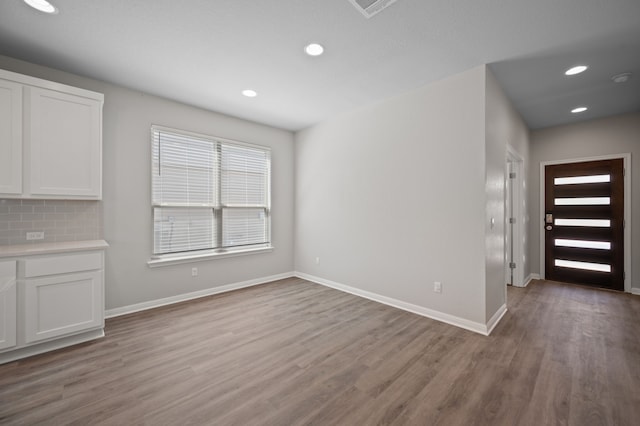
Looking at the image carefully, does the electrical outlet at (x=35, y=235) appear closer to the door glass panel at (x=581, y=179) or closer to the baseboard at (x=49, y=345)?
the baseboard at (x=49, y=345)

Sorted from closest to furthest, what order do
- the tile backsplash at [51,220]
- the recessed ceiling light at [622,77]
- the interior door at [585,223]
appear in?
the tile backsplash at [51,220]
the recessed ceiling light at [622,77]
the interior door at [585,223]

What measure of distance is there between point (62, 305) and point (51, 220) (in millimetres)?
1011

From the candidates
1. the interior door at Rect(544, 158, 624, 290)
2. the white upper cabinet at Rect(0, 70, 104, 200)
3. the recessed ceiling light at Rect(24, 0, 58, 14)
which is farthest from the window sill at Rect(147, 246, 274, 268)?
the interior door at Rect(544, 158, 624, 290)

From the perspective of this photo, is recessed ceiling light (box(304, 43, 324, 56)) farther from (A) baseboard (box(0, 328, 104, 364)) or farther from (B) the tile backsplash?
(A) baseboard (box(0, 328, 104, 364))

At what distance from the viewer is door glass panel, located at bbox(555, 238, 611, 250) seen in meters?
4.32

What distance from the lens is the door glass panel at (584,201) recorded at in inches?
171

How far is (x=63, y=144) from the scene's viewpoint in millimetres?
2615

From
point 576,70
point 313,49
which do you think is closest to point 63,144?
point 313,49

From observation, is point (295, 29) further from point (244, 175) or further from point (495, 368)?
point (495, 368)

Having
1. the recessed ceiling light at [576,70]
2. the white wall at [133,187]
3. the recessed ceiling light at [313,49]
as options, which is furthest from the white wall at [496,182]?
the white wall at [133,187]

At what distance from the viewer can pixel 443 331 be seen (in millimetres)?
2828

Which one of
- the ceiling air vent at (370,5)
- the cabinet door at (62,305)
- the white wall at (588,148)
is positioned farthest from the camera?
the white wall at (588,148)

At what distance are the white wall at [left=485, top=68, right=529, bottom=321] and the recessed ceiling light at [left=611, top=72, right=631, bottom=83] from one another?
0.98 meters

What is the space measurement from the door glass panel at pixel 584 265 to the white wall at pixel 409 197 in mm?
3305
